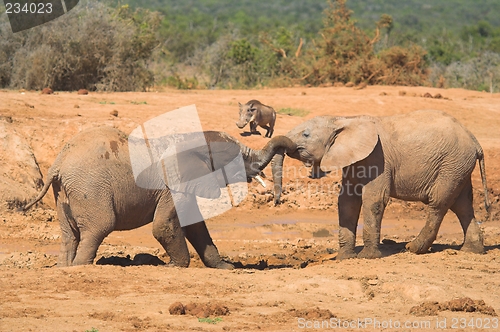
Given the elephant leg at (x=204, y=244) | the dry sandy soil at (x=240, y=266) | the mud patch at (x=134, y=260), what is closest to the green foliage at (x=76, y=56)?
the dry sandy soil at (x=240, y=266)

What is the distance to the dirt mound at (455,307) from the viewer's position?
756 centimetres

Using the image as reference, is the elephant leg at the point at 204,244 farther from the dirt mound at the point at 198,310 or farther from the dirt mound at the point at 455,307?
the dirt mound at the point at 455,307

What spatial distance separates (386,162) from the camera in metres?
10.2

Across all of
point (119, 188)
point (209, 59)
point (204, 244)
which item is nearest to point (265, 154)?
point (204, 244)

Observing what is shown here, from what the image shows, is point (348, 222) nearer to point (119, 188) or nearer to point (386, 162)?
point (386, 162)

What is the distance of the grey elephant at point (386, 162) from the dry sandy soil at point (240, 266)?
46 cm

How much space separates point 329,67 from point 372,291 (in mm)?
17351

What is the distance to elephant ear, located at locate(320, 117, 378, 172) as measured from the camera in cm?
997

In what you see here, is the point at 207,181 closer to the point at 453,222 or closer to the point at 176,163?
the point at 176,163

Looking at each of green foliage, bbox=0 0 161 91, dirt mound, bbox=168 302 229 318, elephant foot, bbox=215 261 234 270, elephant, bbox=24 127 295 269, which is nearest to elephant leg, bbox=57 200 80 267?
elephant, bbox=24 127 295 269

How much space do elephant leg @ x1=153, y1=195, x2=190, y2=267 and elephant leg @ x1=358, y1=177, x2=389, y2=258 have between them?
2249 mm

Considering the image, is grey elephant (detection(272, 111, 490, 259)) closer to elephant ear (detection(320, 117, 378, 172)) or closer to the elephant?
elephant ear (detection(320, 117, 378, 172))

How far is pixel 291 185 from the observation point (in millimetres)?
15719

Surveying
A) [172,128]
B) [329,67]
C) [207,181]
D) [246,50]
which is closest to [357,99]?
[329,67]
